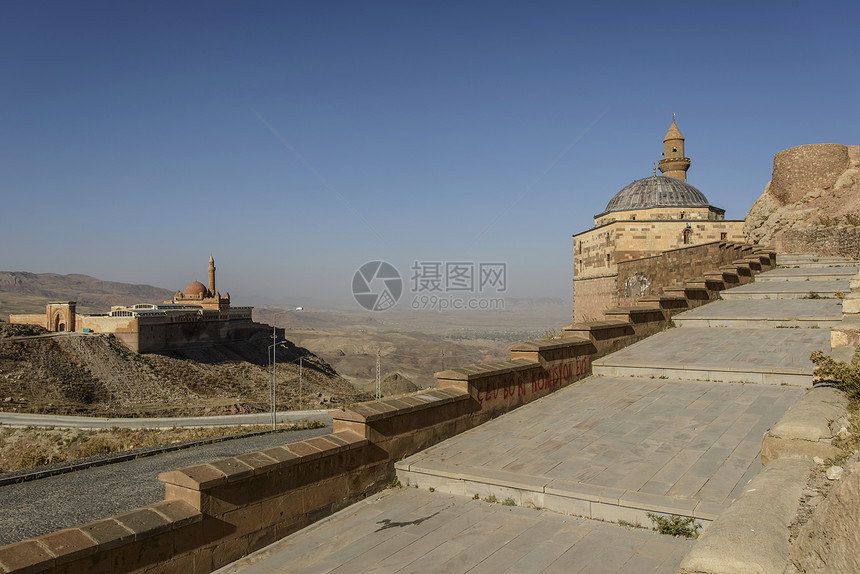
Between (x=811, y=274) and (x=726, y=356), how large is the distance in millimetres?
11561

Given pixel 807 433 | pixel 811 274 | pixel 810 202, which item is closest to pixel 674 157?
pixel 810 202

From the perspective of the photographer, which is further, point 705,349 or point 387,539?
point 705,349

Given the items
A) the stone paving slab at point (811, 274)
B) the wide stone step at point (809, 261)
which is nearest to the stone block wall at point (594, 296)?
the wide stone step at point (809, 261)

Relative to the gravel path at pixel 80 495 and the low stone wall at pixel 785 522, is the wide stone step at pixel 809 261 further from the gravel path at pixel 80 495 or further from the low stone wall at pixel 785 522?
the gravel path at pixel 80 495

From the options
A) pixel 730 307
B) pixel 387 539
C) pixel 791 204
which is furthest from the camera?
pixel 791 204

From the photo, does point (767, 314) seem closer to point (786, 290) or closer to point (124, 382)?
point (786, 290)

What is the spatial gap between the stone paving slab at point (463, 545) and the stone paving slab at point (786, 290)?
11665 mm

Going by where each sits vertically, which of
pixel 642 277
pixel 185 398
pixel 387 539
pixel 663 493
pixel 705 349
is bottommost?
pixel 185 398

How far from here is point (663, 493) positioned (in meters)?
4.80

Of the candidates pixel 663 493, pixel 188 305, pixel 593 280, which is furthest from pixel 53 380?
pixel 663 493

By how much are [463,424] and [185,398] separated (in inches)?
1840

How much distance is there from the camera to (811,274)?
18.2 m

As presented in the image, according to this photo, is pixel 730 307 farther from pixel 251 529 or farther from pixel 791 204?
pixel 791 204

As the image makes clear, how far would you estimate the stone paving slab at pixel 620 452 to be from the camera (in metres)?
4.86
